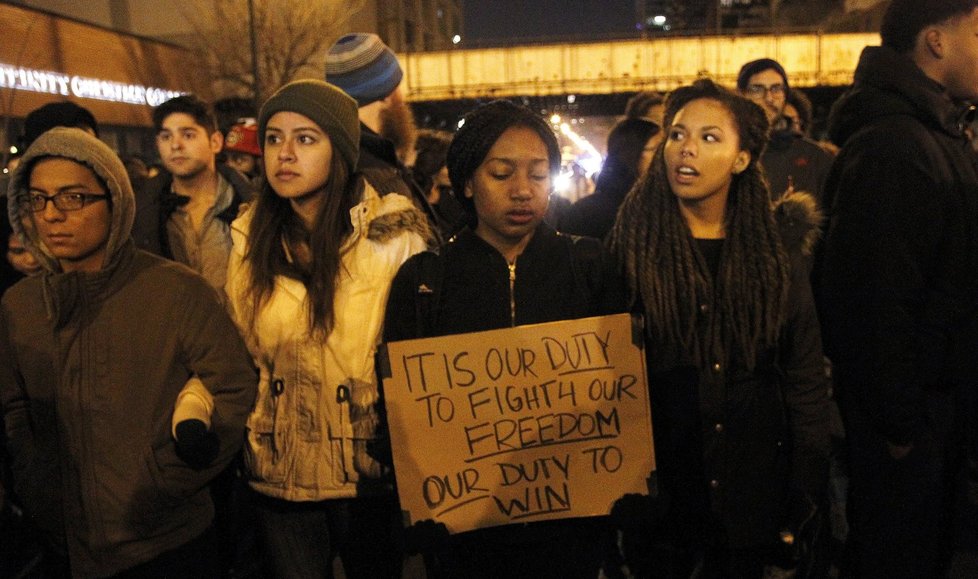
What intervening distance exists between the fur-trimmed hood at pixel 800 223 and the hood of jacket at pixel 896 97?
1.69 ft

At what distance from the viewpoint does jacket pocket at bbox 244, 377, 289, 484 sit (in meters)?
2.78

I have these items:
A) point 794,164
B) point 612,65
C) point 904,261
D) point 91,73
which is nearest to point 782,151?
point 794,164

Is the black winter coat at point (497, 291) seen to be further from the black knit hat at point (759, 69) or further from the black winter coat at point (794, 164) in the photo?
the black knit hat at point (759, 69)

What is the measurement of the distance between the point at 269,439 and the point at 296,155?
99cm

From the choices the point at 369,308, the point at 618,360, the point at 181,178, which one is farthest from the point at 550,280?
the point at 181,178

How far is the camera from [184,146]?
4520mm

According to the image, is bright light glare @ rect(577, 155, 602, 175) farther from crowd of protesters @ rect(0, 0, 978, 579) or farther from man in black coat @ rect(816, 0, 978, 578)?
crowd of protesters @ rect(0, 0, 978, 579)

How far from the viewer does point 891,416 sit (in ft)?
9.34

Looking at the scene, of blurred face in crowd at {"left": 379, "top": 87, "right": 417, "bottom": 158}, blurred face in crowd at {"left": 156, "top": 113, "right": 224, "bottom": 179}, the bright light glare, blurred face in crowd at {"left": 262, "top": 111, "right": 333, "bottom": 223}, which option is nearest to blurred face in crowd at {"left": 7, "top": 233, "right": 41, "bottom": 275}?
blurred face in crowd at {"left": 156, "top": 113, "right": 224, "bottom": 179}

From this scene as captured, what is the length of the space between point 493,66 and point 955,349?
3342cm

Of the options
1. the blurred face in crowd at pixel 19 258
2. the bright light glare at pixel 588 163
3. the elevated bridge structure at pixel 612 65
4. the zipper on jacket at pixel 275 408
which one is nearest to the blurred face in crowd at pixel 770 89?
the zipper on jacket at pixel 275 408

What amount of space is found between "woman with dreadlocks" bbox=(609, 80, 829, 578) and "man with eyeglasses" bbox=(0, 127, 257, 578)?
1.39m

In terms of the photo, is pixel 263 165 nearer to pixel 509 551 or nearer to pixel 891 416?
pixel 509 551

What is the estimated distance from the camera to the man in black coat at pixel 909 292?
2.86 metres
